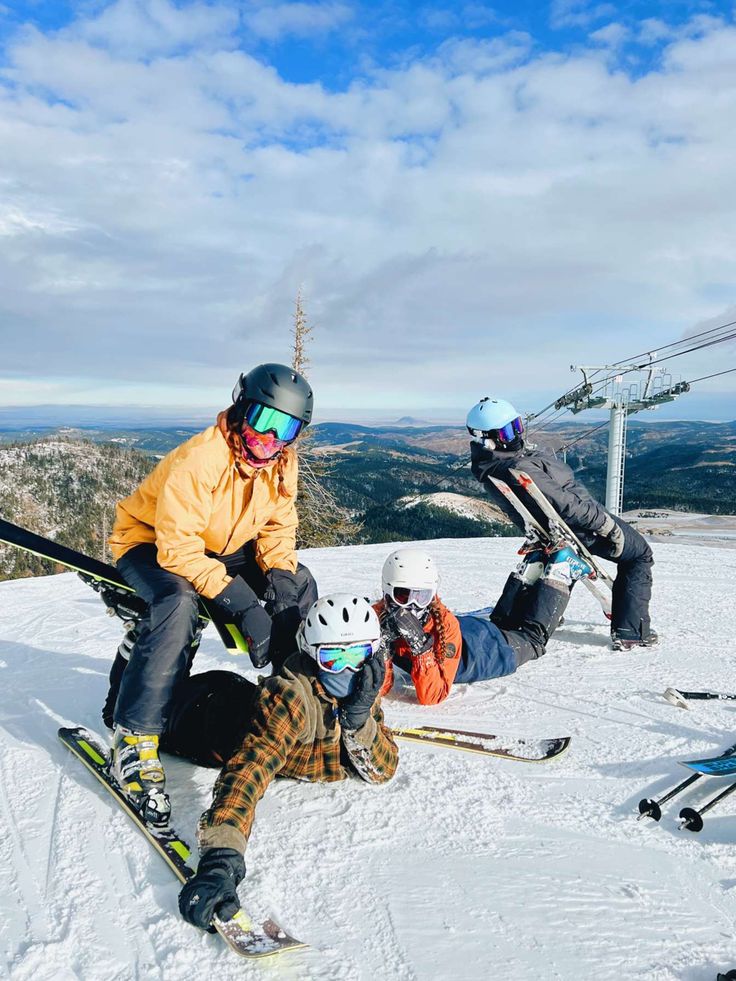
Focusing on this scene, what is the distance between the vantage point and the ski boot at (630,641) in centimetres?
562

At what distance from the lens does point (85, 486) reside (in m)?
118

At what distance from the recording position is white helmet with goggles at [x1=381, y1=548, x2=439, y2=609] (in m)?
4.38

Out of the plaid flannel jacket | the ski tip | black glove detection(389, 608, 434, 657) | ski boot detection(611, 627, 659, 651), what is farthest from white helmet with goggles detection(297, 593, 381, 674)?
ski boot detection(611, 627, 659, 651)

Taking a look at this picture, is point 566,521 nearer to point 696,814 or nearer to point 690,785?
point 690,785

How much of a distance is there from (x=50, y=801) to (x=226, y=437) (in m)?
1.99

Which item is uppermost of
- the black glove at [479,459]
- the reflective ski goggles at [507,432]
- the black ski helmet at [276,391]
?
the black ski helmet at [276,391]

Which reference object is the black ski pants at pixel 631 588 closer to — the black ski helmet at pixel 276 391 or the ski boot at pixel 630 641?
the ski boot at pixel 630 641

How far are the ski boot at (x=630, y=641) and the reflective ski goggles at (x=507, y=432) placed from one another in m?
1.96

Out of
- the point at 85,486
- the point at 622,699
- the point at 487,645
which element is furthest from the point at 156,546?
the point at 85,486

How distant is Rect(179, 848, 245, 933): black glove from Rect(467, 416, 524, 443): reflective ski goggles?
3828mm

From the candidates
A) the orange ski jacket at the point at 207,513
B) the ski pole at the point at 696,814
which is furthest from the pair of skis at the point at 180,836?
the orange ski jacket at the point at 207,513

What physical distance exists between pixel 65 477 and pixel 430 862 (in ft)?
428

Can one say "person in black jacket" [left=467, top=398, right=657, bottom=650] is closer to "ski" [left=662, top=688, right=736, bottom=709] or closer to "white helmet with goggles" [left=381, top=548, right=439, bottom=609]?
"ski" [left=662, top=688, right=736, bottom=709]

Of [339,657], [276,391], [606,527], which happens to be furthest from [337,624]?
[606,527]
